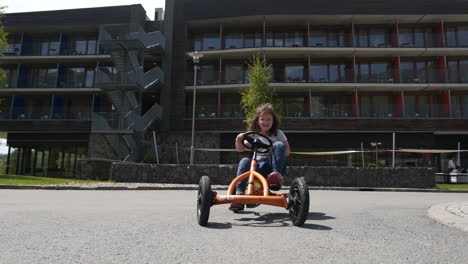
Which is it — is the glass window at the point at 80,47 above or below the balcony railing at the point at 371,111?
above

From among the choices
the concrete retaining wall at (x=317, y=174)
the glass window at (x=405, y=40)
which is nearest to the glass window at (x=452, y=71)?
the glass window at (x=405, y=40)

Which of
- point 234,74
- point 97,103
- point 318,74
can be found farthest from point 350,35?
point 97,103

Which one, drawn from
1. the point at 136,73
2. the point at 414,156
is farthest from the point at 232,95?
the point at 414,156

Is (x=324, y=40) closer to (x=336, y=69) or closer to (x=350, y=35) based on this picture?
(x=350, y=35)

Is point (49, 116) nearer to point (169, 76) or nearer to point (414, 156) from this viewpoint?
point (169, 76)

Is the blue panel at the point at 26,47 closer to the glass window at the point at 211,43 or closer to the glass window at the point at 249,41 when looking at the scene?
the glass window at the point at 211,43

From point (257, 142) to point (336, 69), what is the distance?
23.0 meters

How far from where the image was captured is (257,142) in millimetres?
4004

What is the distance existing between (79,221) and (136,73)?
20139mm

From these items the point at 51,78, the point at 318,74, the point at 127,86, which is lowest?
the point at 127,86

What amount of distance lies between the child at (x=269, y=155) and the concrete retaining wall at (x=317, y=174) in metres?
9.15

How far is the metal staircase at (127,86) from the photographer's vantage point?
21078mm

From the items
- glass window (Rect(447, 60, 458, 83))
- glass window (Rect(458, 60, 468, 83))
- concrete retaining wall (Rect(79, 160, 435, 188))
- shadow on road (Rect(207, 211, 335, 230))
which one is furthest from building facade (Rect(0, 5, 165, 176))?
glass window (Rect(458, 60, 468, 83))

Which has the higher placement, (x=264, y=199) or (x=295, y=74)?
(x=295, y=74)
